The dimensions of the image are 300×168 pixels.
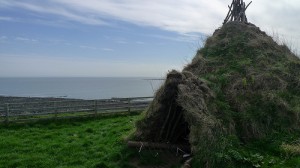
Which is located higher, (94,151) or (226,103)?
(226,103)

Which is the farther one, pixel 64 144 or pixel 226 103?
pixel 64 144

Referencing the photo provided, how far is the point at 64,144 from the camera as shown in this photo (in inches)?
515

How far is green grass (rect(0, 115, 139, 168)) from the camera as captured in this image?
36.6ft

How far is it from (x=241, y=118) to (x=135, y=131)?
346 centimetres

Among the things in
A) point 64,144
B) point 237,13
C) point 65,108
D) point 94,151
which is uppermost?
point 237,13

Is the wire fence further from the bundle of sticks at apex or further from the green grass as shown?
the bundle of sticks at apex

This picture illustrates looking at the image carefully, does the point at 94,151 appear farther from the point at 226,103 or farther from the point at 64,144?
the point at 226,103

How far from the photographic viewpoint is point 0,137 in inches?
569

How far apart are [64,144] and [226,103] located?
19.2ft

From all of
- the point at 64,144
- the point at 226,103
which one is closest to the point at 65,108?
the point at 64,144

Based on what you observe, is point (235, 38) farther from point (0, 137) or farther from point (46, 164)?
point (0, 137)

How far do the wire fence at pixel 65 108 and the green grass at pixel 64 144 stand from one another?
78cm

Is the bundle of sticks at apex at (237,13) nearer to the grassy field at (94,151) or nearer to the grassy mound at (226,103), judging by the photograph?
the grassy mound at (226,103)

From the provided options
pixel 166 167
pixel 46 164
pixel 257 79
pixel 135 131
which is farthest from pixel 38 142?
pixel 257 79
